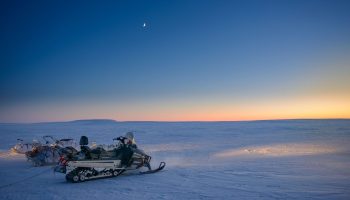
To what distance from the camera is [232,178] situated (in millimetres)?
12828

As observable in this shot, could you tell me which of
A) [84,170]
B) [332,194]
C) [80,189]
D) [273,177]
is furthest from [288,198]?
[84,170]

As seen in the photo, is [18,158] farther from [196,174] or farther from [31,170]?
[196,174]

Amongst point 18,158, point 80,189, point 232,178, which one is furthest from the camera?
point 18,158

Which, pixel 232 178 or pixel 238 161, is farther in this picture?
pixel 238 161

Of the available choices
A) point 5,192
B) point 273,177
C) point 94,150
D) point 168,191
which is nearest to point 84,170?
point 94,150

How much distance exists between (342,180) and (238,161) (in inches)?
248

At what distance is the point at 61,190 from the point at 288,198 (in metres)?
7.33

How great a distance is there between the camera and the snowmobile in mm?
12930

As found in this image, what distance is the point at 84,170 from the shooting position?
13.1 meters

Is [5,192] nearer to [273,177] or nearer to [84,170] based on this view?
[84,170]

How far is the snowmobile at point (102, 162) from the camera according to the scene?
1293cm

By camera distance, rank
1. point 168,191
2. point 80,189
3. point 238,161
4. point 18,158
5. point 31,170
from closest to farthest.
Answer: point 168,191
point 80,189
point 31,170
point 238,161
point 18,158

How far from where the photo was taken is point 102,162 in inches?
542

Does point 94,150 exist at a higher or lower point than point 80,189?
higher
